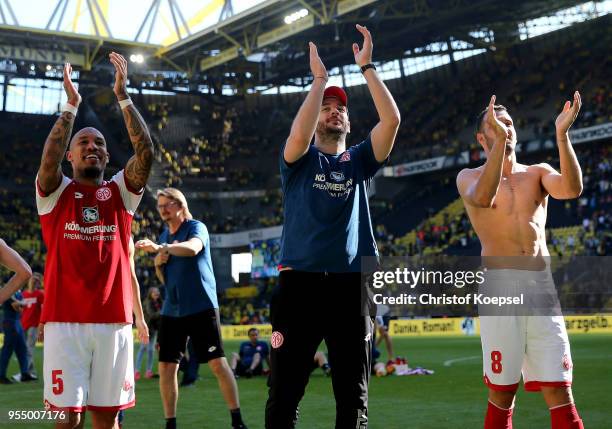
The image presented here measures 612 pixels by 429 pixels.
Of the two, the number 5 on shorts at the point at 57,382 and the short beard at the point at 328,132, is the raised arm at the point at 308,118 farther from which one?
the number 5 on shorts at the point at 57,382

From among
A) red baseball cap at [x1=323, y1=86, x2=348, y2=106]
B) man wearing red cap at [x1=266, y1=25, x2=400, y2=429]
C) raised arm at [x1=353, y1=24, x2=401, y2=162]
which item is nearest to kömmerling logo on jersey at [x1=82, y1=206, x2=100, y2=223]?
man wearing red cap at [x1=266, y1=25, x2=400, y2=429]

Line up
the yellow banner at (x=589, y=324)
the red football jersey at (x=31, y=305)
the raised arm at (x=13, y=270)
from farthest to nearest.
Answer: the yellow banner at (x=589, y=324) < the red football jersey at (x=31, y=305) < the raised arm at (x=13, y=270)

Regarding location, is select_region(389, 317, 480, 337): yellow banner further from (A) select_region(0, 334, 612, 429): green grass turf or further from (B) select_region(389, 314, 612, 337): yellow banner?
(A) select_region(0, 334, 612, 429): green grass turf

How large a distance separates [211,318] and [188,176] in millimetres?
43558

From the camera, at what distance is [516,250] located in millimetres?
5180

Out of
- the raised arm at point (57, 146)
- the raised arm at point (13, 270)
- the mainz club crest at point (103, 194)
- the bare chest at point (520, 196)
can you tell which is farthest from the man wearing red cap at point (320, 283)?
the raised arm at point (13, 270)

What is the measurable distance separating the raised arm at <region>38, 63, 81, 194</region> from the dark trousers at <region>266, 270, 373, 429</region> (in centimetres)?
153

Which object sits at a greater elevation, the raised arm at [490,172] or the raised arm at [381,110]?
the raised arm at [381,110]

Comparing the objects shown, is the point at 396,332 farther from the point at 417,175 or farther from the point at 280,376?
the point at 280,376

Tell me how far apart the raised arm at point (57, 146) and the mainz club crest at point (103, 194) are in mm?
241

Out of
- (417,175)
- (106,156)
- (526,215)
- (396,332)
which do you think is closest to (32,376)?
(106,156)

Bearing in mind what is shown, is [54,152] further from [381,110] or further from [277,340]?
[381,110]

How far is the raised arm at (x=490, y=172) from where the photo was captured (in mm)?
4883

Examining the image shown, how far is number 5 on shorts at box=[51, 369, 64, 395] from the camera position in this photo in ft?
15.9
